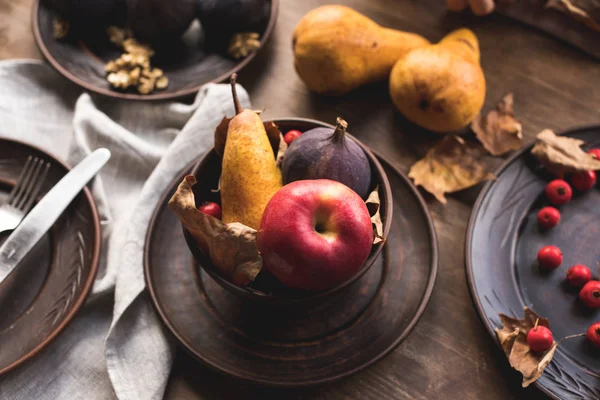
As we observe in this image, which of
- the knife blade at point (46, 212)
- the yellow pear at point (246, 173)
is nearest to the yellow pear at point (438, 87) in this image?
the yellow pear at point (246, 173)

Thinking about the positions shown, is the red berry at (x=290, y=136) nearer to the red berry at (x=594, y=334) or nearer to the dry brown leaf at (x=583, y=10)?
the red berry at (x=594, y=334)

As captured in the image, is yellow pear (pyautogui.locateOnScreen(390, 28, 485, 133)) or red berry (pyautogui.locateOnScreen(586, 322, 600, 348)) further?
yellow pear (pyautogui.locateOnScreen(390, 28, 485, 133))

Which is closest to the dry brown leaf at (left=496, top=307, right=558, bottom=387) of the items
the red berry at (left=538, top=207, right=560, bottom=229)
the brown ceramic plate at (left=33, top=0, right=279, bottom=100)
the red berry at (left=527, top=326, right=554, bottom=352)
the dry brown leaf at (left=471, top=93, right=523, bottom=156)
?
the red berry at (left=527, top=326, right=554, bottom=352)

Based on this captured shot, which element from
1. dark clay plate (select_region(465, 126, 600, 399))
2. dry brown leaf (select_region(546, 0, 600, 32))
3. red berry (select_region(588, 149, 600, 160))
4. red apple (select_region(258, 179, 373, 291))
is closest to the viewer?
red apple (select_region(258, 179, 373, 291))

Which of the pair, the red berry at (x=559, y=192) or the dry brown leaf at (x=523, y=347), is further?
the red berry at (x=559, y=192)

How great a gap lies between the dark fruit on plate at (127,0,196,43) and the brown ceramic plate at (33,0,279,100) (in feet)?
0.11

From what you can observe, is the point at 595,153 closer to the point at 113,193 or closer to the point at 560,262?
the point at 560,262

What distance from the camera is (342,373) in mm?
558

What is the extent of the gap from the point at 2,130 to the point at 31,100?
58mm

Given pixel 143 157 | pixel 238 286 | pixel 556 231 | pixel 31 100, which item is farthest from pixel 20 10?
pixel 556 231

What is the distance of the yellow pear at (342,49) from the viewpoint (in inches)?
28.6

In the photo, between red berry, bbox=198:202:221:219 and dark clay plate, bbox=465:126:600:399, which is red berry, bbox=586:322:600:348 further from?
red berry, bbox=198:202:221:219

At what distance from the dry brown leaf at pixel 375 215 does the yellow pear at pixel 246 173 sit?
9cm

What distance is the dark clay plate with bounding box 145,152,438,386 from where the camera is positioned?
575 millimetres
